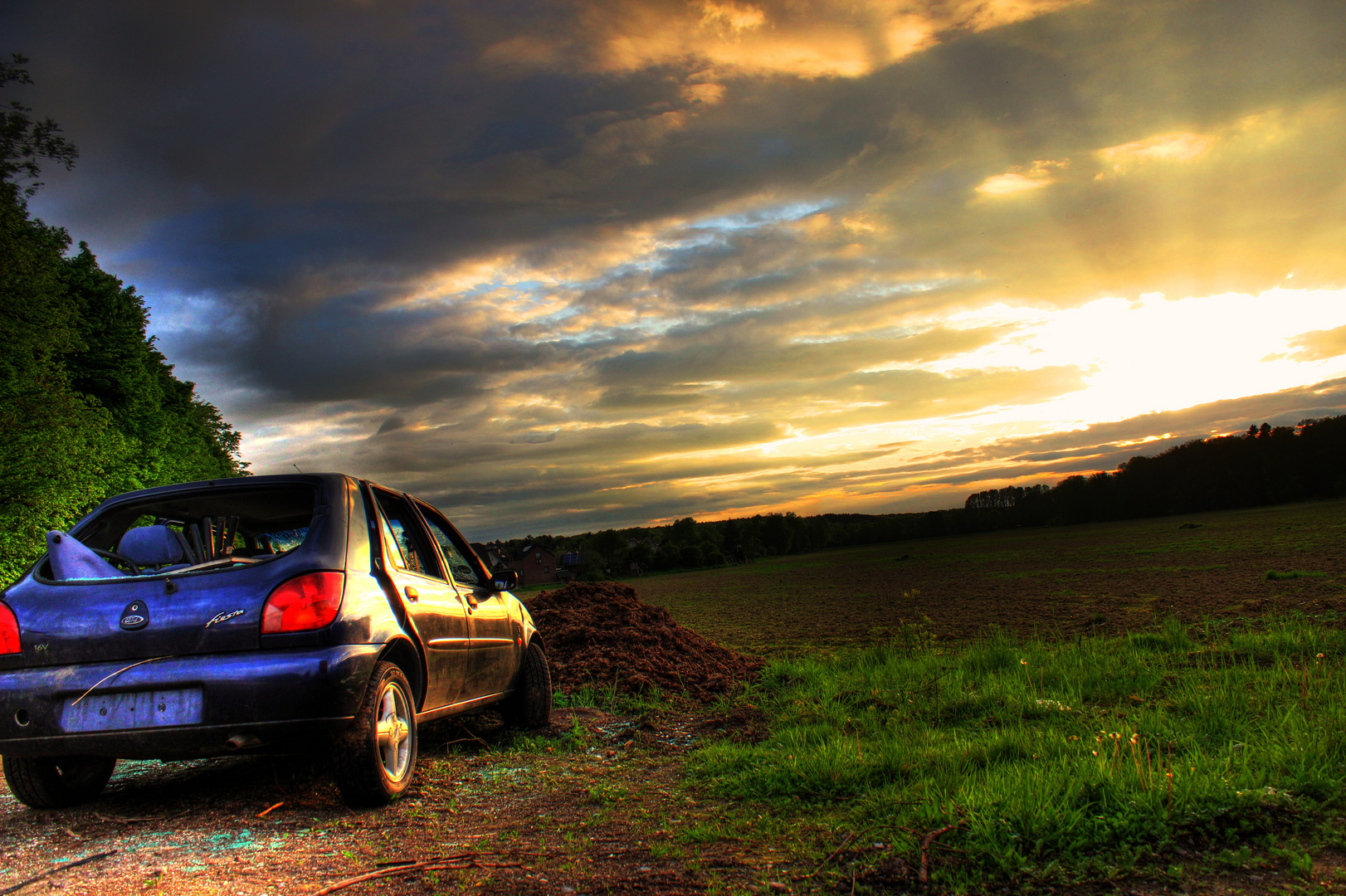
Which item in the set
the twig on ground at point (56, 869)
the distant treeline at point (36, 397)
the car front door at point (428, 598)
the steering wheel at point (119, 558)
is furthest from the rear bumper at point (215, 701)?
the distant treeline at point (36, 397)

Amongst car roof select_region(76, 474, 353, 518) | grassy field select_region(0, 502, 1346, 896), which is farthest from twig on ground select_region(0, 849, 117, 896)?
car roof select_region(76, 474, 353, 518)

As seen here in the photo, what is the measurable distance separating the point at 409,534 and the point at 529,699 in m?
1.80

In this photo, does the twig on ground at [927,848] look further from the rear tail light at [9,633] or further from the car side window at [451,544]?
the rear tail light at [9,633]

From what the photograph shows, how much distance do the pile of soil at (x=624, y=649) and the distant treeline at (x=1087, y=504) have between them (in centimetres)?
7102

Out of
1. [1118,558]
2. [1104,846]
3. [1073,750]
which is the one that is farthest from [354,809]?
[1118,558]

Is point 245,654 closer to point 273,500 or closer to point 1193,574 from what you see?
point 273,500

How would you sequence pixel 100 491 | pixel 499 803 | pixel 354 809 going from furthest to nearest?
pixel 100 491 → pixel 499 803 → pixel 354 809

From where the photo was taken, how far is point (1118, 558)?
3900cm

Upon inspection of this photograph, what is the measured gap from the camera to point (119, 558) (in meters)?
4.15

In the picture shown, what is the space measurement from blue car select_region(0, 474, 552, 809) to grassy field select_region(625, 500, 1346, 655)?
24.9 feet

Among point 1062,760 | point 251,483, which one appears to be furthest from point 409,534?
point 1062,760

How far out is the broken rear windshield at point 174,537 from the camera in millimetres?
3934

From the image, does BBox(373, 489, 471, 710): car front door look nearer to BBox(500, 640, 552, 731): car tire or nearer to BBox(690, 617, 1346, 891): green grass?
BBox(500, 640, 552, 731): car tire

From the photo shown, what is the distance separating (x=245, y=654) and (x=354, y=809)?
0.97 metres
